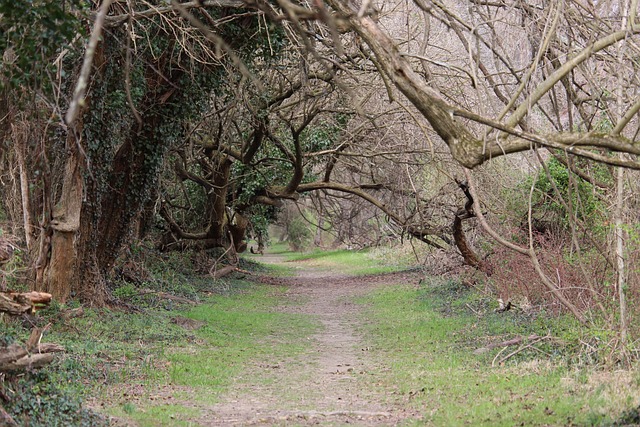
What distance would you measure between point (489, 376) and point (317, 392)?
210cm

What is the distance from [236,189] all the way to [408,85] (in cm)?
1906

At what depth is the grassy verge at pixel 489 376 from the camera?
7004 millimetres

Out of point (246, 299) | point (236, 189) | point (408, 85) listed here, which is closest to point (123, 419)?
point (408, 85)

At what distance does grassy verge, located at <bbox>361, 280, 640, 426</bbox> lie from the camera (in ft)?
23.0

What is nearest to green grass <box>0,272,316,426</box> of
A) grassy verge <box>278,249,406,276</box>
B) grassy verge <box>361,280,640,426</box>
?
grassy verge <box>361,280,640,426</box>

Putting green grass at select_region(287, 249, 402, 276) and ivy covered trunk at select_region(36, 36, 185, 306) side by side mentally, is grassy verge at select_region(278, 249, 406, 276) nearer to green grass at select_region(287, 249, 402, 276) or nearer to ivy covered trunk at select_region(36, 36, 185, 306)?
green grass at select_region(287, 249, 402, 276)

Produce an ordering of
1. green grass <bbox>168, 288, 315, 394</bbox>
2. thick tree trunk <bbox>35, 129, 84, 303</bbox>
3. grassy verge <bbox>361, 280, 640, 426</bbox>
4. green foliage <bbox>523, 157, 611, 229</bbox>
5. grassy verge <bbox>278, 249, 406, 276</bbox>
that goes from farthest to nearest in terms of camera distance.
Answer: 1. grassy verge <bbox>278, 249, 406, 276</bbox>
2. green foliage <bbox>523, 157, 611, 229</bbox>
3. thick tree trunk <bbox>35, 129, 84, 303</bbox>
4. green grass <bbox>168, 288, 315, 394</bbox>
5. grassy verge <bbox>361, 280, 640, 426</bbox>

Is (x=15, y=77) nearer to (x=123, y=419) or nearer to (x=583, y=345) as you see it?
(x=123, y=419)

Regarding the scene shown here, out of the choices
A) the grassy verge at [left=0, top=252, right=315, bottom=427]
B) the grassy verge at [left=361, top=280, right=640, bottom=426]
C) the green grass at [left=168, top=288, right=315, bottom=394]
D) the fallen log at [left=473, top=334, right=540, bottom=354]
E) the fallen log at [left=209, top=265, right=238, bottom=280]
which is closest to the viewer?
the grassy verge at [left=0, top=252, right=315, bottom=427]

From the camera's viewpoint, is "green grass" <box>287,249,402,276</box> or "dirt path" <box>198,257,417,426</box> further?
"green grass" <box>287,249,402,276</box>

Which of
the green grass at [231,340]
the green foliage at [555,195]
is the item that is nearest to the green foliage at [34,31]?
the green grass at [231,340]

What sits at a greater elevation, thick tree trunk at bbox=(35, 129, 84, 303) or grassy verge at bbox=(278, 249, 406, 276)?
thick tree trunk at bbox=(35, 129, 84, 303)

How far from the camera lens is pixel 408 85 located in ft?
18.4

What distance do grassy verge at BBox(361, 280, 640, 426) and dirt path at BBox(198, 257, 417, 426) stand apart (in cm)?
32
